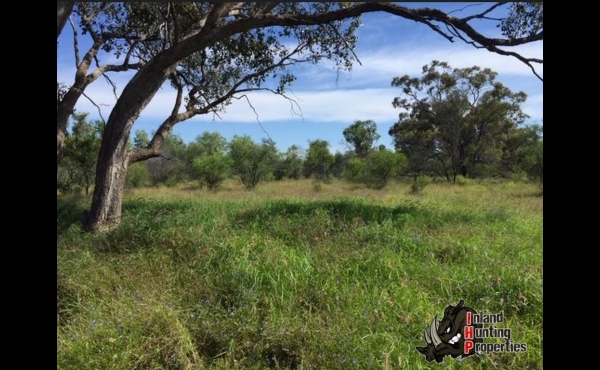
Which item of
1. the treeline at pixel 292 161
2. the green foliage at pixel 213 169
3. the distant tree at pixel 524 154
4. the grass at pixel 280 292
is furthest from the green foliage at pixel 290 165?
the grass at pixel 280 292

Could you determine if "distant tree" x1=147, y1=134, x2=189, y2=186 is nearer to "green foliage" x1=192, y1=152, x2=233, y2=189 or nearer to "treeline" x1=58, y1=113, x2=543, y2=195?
"treeline" x1=58, y1=113, x2=543, y2=195

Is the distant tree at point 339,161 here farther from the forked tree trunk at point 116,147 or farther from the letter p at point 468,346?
the letter p at point 468,346

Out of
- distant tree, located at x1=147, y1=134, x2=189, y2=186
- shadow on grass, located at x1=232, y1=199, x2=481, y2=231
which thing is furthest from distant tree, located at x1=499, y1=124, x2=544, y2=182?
distant tree, located at x1=147, y1=134, x2=189, y2=186

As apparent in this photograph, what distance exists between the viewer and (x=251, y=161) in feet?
62.6

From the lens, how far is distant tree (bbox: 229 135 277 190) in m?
19.0

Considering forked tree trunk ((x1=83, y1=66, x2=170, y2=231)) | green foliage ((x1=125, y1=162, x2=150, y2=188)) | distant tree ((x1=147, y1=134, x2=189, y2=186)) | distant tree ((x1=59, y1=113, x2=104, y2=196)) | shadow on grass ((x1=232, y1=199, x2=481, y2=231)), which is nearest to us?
forked tree trunk ((x1=83, y1=66, x2=170, y2=231))

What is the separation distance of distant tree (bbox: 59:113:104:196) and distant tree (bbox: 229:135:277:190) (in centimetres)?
646

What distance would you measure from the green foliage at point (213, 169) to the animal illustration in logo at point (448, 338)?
1613 centimetres

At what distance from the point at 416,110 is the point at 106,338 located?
93.4ft

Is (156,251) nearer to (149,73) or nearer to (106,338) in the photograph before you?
(106,338)

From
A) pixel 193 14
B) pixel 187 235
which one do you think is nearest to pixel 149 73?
pixel 187 235

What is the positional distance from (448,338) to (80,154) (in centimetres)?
1597

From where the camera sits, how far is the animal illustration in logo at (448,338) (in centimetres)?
273

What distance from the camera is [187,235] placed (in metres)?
4.59
